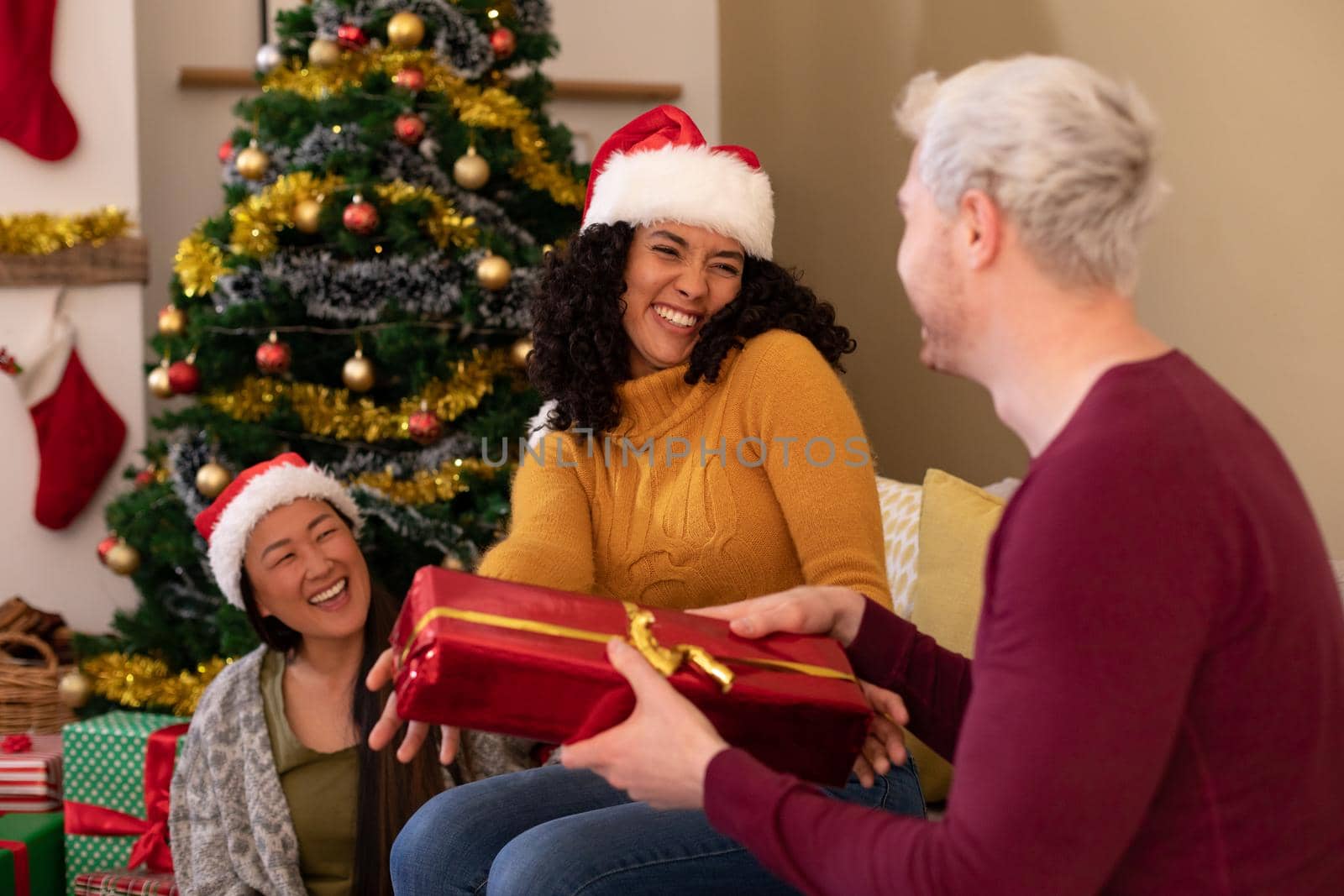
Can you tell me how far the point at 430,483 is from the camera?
274cm

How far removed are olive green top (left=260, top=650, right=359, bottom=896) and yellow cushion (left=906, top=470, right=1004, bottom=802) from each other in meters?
0.93

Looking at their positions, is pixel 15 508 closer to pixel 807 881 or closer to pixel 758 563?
pixel 758 563

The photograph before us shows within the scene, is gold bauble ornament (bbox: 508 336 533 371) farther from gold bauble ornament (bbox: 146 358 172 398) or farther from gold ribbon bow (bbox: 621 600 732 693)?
gold ribbon bow (bbox: 621 600 732 693)

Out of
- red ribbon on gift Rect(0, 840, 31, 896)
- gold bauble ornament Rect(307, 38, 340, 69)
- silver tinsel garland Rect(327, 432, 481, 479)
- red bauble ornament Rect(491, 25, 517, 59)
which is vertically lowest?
red ribbon on gift Rect(0, 840, 31, 896)

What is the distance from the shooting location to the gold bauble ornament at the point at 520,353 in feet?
9.12

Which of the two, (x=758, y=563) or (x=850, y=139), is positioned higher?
(x=850, y=139)

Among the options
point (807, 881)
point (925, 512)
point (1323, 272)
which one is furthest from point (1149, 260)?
point (807, 881)

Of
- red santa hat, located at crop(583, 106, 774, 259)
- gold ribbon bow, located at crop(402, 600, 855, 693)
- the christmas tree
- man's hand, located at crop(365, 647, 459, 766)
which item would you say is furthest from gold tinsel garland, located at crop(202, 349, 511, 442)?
gold ribbon bow, located at crop(402, 600, 855, 693)

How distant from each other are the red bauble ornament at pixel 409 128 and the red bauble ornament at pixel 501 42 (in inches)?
9.2

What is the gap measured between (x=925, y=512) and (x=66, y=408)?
2348 mm

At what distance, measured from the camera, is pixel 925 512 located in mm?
2105

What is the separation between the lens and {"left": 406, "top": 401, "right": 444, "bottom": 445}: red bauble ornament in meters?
2.70

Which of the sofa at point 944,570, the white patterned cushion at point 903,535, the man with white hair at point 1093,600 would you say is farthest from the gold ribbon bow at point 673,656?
the white patterned cushion at point 903,535

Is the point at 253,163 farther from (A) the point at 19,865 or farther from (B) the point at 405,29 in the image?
(A) the point at 19,865
